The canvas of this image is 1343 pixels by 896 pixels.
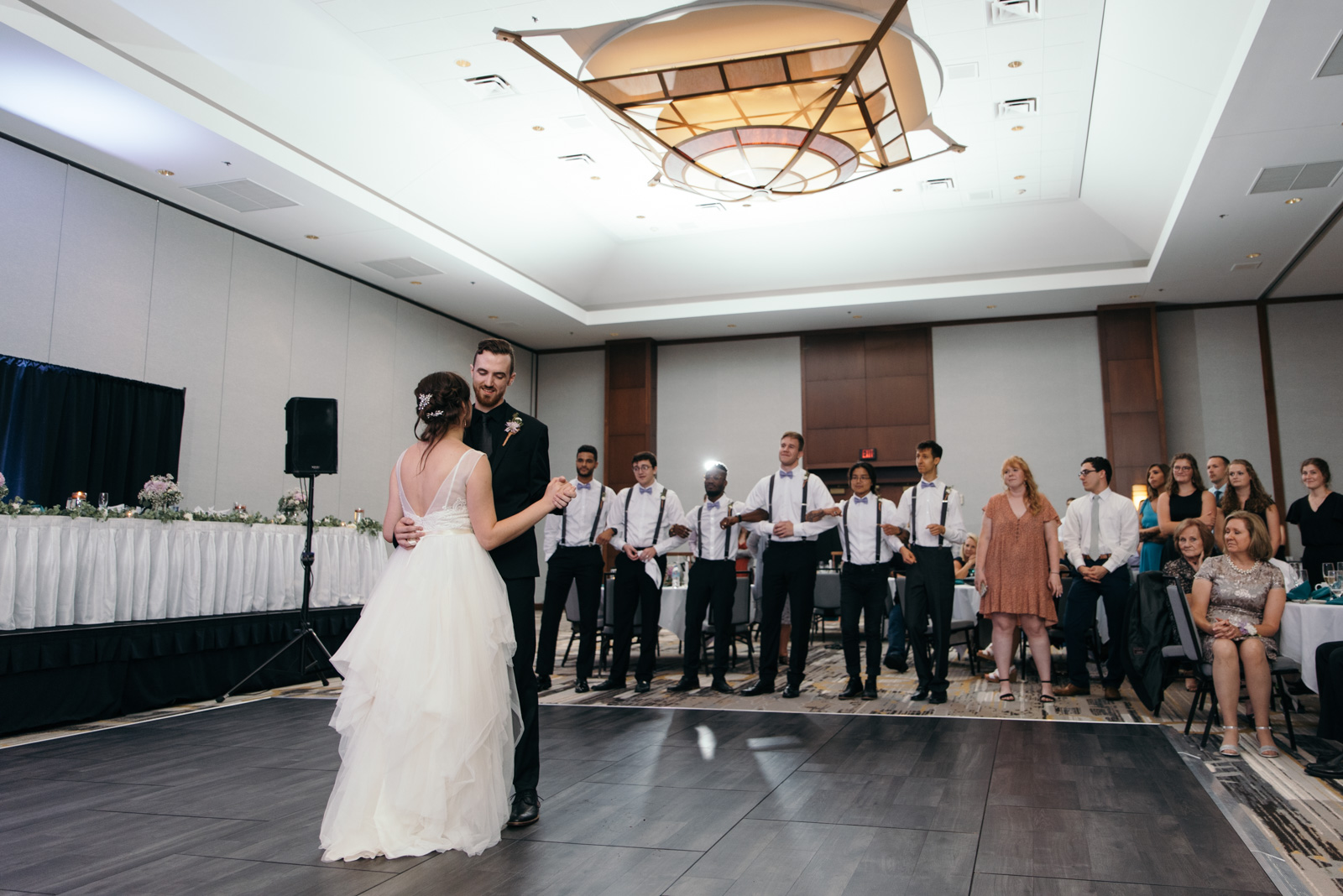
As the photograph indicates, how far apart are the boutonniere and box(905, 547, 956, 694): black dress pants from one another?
134 inches

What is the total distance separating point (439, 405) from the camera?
2.90 metres

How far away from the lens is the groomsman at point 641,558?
5.93 m

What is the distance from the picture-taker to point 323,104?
7562 millimetres

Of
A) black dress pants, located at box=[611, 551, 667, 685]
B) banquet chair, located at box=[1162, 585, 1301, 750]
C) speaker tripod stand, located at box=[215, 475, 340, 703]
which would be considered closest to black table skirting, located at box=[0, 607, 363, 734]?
speaker tripod stand, located at box=[215, 475, 340, 703]

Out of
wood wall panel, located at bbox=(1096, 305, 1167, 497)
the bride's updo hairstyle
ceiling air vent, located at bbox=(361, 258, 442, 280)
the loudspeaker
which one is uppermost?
ceiling air vent, located at bbox=(361, 258, 442, 280)

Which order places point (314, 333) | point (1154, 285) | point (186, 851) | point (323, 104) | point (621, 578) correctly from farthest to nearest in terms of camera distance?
point (1154, 285)
point (314, 333)
point (323, 104)
point (621, 578)
point (186, 851)

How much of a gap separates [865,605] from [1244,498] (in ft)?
9.49

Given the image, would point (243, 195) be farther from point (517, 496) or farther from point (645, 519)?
point (517, 496)

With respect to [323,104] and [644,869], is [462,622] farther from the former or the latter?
[323,104]

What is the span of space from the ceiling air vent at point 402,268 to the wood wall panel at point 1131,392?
9.10 meters

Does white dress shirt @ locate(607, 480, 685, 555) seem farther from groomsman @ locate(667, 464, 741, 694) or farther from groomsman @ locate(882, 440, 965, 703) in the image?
groomsman @ locate(882, 440, 965, 703)

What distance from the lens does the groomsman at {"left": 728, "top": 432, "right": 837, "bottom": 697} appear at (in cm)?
566

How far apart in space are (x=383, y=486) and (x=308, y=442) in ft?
17.5

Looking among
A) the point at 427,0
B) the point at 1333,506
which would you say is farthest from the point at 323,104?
the point at 1333,506
